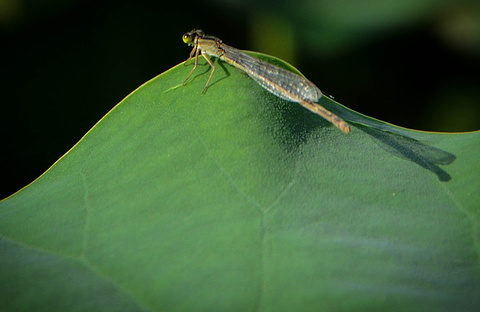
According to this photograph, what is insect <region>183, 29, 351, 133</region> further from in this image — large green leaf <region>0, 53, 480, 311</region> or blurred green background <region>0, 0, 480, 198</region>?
blurred green background <region>0, 0, 480, 198</region>

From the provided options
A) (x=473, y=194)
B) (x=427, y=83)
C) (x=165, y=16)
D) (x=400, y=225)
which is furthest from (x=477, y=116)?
(x=165, y=16)

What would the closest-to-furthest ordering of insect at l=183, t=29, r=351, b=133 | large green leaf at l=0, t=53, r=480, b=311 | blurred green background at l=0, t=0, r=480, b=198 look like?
large green leaf at l=0, t=53, r=480, b=311
insect at l=183, t=29, r=351, b=133
blurred green background at l=0, t=0, r=480, b=198

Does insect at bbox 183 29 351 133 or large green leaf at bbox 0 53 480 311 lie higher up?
insect at bbox 183 29 351 133

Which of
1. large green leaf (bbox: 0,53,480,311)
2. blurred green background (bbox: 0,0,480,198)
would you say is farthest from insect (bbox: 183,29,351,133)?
blurred green background (bbox: 0,0,480,198)

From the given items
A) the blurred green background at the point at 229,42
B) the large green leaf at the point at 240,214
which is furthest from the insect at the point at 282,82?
the blurred green background at the point at 229,42

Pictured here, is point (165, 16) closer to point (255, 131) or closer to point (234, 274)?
→ point (255, 131)

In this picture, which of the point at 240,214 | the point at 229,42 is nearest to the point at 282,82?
the point at 240,214

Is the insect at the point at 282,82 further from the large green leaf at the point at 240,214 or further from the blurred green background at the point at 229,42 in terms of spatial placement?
the blurred green background at the point at 229,42
